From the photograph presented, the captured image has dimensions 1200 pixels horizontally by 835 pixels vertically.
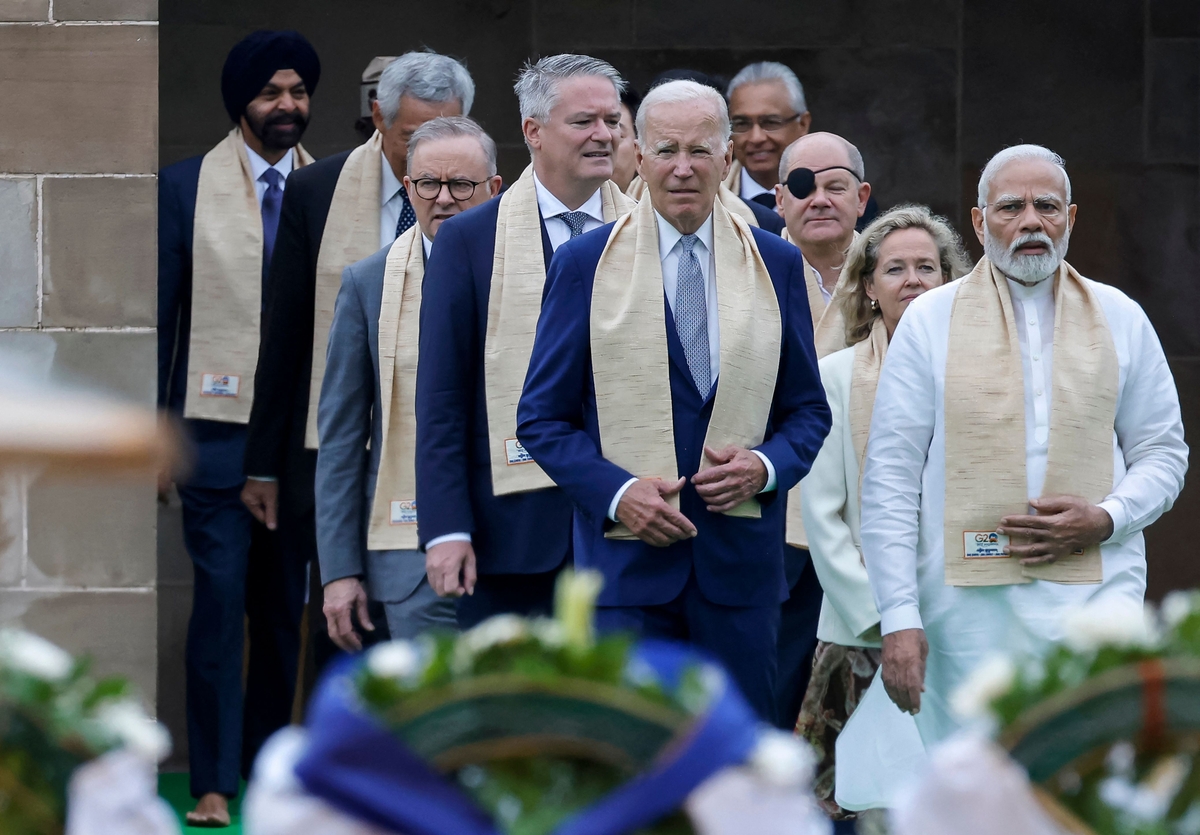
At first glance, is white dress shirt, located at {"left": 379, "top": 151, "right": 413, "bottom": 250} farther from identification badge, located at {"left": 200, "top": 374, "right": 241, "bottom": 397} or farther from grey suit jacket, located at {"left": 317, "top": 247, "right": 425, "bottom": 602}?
identification badge, located at {"left": 200, "top": 374, "right": 241, "bottom": 397}

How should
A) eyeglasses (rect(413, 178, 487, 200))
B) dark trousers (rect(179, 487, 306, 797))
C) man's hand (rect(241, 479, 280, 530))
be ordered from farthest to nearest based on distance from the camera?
1. dark trousers (rect(179, 487, 306, 797))
2. man's hand (rect(241, 479, 280, 530))
3. eyeglasses (rect(413, 178, 487, 200))

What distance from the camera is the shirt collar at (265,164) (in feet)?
22.0

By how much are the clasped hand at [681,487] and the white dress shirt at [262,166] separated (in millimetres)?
2976

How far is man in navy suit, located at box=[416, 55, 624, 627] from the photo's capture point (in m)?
4.59

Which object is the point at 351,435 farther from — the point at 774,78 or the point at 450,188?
the point at 774,78

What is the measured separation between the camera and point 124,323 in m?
5.30

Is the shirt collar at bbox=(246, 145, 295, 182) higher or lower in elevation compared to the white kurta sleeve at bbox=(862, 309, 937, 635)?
higher

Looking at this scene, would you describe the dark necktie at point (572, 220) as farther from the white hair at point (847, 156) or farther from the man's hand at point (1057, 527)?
the white hair at point (847, 156)

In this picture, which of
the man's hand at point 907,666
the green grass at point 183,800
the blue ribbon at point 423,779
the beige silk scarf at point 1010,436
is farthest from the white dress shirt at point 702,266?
the green grass at point 183,800

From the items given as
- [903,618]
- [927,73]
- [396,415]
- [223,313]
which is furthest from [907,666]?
[927,73]

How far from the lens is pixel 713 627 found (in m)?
4.17

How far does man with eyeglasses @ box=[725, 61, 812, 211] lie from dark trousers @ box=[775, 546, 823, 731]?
1.59m

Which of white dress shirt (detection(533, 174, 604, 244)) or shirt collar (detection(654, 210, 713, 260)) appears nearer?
shirt collar (detection(654, 210, 713, 260))

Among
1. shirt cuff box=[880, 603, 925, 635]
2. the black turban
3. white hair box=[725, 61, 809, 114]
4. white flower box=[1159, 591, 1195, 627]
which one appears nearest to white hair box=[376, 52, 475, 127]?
the black turban
